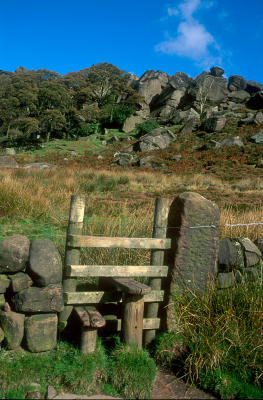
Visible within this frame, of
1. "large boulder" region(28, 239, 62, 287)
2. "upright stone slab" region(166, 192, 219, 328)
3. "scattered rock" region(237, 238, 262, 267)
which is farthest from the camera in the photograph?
"scattered rock" region(237, 238, 262, 267)

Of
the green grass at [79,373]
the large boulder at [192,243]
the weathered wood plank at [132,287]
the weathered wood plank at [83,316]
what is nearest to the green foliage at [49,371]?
the green grass at [79,373]

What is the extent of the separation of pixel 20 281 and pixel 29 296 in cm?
17

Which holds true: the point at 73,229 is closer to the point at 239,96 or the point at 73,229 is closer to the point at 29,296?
the point at 29,296

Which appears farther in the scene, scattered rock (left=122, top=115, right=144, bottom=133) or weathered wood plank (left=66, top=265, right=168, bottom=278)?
scattered rock (left=122, top=115, right=144, bottom=133)

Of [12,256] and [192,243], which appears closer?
[12,256]

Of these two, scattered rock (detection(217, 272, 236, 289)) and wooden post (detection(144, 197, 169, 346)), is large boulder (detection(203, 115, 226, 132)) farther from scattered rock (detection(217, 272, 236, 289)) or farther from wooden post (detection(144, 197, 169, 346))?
wooden post (detection(144, 197, 169, 346))

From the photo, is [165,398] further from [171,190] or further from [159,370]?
[171,190]

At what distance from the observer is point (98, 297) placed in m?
3.76

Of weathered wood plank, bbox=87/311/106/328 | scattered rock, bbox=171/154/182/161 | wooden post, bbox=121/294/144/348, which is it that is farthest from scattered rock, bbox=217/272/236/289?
scattered rock, bbox=171/154/182/161

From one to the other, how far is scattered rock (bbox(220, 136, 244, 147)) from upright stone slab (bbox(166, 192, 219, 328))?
2436cm

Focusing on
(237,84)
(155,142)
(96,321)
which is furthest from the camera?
(237,84)

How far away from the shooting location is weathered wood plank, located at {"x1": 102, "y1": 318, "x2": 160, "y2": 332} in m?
3.86

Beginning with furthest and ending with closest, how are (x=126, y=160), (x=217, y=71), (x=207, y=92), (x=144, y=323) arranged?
(x=217, y=71), (x=207, y=92), (x=126, y=160), (x=144, y=323)

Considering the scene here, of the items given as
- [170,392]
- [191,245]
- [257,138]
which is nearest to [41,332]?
[170,392]
